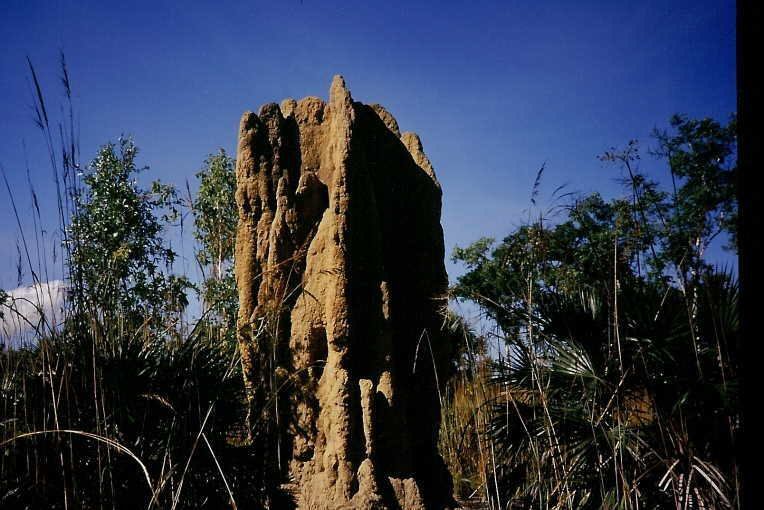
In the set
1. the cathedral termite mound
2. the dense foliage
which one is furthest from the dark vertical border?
the cathedral termite mound

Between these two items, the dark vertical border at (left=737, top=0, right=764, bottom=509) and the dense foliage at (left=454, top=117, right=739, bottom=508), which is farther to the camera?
the dense foliage at (left=454, top=117, right=739, bottom=508)

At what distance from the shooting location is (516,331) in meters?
3.71

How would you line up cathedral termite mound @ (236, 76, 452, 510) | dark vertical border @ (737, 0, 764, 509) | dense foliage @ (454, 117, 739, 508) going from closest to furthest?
dark vertical border @ (737, 0, 764, 509), dense foliage @ (454, 117, 739, 508), cathedral termite mound @ (236, 76, 452, 510)

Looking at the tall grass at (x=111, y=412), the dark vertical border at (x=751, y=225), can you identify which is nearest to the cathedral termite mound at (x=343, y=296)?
the tall grass at (x=111, y=412)

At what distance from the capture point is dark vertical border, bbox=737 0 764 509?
4.04 ft

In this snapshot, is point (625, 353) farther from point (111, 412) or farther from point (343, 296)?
point (111, 412)

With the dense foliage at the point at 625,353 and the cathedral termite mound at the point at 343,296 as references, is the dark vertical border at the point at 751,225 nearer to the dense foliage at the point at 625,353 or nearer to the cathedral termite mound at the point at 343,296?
the dense foliage at the point at 625,353

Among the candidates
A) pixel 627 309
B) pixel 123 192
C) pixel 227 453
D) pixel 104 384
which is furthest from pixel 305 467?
pixel 123 192

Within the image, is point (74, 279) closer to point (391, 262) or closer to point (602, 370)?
point (391, 262)

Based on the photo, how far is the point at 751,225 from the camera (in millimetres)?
1243

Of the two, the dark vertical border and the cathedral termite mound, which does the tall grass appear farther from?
the dark vertical border

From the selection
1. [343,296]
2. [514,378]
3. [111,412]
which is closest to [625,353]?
[514,378]

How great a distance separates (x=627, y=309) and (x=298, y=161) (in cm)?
328

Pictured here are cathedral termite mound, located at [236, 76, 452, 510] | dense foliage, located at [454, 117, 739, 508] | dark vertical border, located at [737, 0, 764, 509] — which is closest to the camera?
dark vertical border, located at [737, 0, 764, 509]
